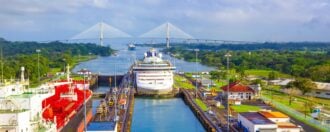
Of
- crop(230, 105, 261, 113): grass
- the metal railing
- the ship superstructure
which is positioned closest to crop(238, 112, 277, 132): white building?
the metal railing

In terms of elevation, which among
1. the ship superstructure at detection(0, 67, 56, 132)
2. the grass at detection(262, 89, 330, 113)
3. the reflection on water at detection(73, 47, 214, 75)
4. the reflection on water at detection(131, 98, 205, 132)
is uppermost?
the ship superstructure at detection(0, 67, 56, 132)

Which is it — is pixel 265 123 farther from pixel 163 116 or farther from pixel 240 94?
pixel 240 94

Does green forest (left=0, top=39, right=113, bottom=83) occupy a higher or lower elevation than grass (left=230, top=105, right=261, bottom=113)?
higher

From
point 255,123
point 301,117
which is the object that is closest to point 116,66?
point 301,117

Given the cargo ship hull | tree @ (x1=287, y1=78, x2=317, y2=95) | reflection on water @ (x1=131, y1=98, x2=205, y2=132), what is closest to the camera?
the cargo ship hull

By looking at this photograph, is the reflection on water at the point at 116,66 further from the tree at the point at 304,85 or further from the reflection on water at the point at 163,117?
the tree at the point at 304,85

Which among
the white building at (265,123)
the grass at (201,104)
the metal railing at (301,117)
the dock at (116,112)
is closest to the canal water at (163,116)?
the dock at (116,112)

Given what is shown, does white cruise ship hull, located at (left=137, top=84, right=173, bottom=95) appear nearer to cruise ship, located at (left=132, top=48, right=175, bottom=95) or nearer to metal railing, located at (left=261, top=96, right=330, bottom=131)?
cruise ship, located at (left=132, top=48, right=175, bottom=95)
